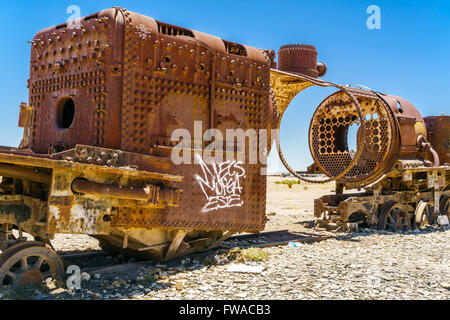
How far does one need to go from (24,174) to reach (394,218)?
33.3 ft

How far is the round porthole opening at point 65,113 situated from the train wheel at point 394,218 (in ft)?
28.4

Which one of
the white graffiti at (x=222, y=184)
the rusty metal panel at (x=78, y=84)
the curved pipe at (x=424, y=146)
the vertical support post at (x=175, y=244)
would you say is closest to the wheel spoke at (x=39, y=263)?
the rusty metal panel at (x=78, y=84)

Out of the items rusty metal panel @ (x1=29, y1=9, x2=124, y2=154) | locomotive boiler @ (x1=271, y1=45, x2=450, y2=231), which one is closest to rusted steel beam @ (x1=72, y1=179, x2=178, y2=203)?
rusty metal panel @ (x1=29, y1=9, x2=124, y2=154)

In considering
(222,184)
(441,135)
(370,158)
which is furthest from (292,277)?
(441,135)

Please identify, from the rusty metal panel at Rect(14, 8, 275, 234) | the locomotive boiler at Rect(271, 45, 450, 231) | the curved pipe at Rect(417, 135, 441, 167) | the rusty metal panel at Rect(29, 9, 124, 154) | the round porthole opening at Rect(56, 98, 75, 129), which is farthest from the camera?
the curved pipe at Rect(417, 135, 441, 167)

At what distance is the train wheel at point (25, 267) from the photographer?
4.74m

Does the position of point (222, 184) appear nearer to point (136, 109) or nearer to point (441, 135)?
point (136, 109)

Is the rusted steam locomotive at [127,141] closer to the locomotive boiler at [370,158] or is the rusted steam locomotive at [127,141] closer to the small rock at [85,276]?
the small rock at [85,276]

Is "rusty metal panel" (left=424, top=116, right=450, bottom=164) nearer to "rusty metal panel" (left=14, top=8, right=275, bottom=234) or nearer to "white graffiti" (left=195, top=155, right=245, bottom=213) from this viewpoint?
"rusty metal panel" (left=14, top=8, right=275, bottom=234)

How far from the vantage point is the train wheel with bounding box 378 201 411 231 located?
11539mm

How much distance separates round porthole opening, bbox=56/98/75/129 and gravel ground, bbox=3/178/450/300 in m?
2.48

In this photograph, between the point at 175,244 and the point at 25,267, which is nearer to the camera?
the point at 25,267

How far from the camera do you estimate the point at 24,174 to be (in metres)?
5.12
